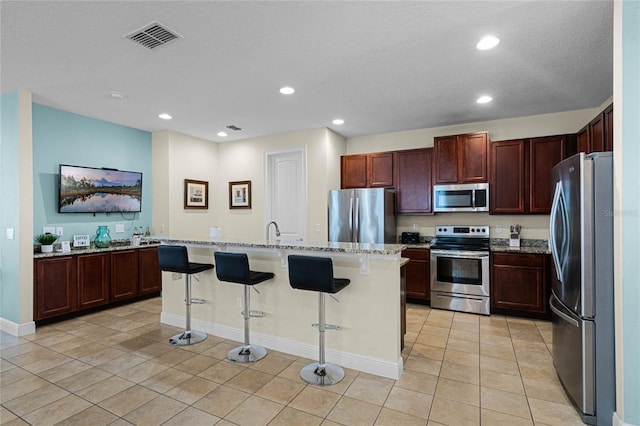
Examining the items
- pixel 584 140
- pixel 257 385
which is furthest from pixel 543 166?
pixel 257 385

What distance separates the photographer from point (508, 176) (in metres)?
4.50

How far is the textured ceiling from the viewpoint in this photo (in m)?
2.21

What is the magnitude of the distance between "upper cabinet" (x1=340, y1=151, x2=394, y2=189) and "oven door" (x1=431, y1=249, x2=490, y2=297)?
148 cm

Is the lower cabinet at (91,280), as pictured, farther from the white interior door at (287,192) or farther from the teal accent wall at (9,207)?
the white interior door at (287,192)

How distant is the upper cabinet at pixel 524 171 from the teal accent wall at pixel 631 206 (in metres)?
2.56

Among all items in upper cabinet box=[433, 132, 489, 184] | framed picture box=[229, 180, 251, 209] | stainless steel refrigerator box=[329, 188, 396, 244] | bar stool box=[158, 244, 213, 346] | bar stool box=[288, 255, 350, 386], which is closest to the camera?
bar stool box=[288, 255, 350, 386]

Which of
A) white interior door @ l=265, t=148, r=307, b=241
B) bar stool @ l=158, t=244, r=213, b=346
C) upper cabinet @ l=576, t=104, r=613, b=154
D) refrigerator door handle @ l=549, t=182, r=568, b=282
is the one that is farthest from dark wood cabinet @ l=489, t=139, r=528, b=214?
bar stool @ l=158, t=244, r=213, b=346

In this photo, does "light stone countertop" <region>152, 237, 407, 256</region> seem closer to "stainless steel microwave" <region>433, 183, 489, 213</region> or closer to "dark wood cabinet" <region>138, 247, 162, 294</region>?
"dark wood cabinet" <region>138, 247, 162, 294</region>

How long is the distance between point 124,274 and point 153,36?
3.56 metres

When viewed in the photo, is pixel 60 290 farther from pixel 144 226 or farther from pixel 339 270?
pixel 339 270

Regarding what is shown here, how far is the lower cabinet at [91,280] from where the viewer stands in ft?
12.7

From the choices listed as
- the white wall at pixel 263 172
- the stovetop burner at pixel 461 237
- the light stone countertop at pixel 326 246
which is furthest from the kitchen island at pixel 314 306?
the stovetop burner at pixel 461 237

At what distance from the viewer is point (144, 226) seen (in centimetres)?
539

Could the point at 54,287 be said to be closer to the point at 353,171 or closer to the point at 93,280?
the point at 93,280
